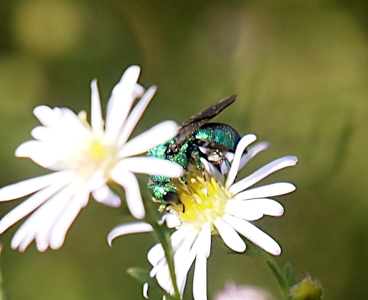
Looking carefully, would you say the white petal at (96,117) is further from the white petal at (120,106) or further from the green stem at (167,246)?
the green stem at (167,246)


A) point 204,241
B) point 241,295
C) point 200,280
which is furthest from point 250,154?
point 241,295

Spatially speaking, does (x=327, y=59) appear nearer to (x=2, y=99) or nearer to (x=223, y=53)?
(x=223, y=53)

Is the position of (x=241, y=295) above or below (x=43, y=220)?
below

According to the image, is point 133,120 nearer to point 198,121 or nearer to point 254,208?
point 198,121

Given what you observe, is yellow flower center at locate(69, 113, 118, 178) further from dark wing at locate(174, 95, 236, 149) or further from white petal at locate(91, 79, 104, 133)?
dark wing at locate(174, 95, 236, 149)

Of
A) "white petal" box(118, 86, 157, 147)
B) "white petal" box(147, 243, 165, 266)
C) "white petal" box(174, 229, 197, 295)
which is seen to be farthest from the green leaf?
"white petal" box(118, 86, 157, 147)

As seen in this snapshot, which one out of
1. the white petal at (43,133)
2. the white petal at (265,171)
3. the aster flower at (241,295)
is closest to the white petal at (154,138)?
the white petal at (43,133)
